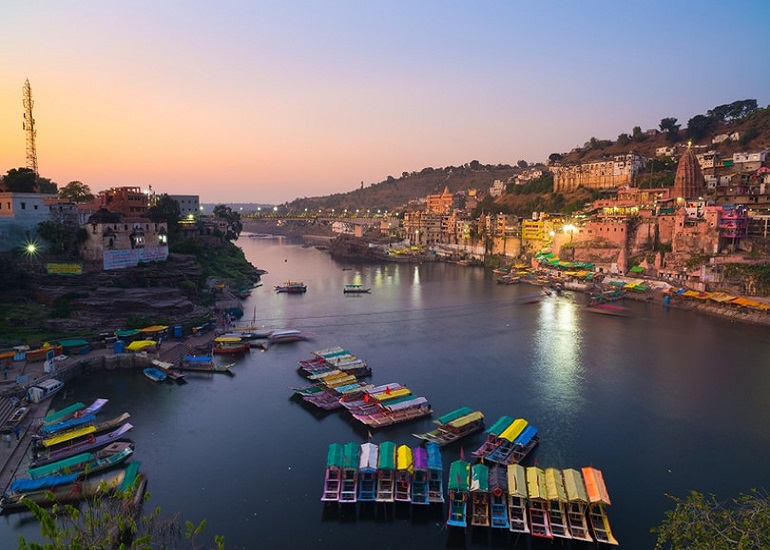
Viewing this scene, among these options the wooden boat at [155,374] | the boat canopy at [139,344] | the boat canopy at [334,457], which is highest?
the boat canopy at [139,344]

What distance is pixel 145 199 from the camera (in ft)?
106

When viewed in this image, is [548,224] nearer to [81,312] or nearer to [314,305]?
[314,305]

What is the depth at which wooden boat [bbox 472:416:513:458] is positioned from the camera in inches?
469

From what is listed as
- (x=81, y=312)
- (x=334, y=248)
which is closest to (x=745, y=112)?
(x=334, y=248)

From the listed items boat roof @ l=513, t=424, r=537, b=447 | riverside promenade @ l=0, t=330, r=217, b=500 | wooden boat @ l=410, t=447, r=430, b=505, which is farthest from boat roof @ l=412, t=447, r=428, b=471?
riverside promenade @ l=0, t=330, r=217, b=500

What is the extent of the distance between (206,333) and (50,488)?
11.4m

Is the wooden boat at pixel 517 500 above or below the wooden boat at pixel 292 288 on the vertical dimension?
below

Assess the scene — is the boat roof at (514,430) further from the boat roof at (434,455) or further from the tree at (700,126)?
the tree at (700,126)

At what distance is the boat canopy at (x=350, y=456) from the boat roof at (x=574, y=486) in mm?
4307

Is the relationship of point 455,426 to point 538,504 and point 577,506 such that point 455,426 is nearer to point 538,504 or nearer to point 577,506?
point 538,504

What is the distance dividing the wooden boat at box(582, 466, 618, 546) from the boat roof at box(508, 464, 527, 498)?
47.4 inches

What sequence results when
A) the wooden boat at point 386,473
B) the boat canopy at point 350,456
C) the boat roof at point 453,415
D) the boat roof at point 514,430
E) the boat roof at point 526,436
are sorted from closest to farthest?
the wooden boat at point 386,473
the boat canopy at point 350,456
the boat roof at point 526,436
the boat roof at point 514,430
the boat roof at point 453,415

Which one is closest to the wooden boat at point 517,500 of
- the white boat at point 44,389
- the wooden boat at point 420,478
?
the wooden boat at point 420,478

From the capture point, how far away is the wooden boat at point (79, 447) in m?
11.4
